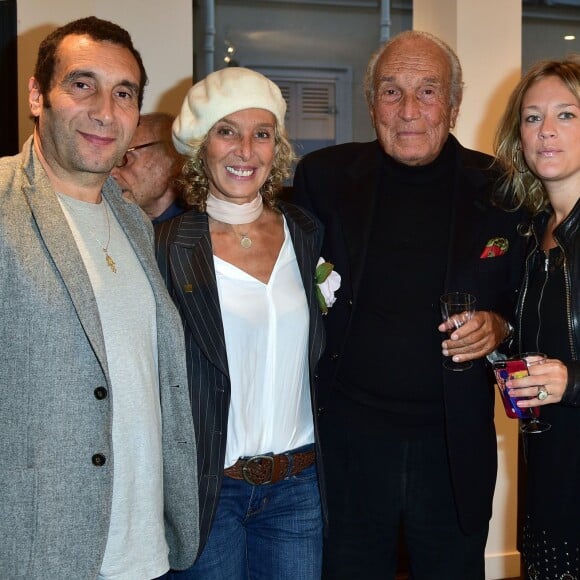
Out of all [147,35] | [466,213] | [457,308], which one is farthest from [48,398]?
[147,35]

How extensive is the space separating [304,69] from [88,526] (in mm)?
3999

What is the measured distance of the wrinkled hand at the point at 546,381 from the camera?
206 cm

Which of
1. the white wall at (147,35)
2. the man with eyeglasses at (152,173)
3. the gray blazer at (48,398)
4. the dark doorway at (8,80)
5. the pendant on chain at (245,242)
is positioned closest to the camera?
the gray blazer at (48,398)

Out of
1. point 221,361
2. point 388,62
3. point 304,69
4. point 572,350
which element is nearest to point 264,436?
point 221,361

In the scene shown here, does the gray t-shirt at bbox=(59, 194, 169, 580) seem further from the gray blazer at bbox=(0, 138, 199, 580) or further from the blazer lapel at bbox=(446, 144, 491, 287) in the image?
the blazer lapel at bbox=(446, 144, 491, 287)

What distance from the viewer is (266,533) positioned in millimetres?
2225

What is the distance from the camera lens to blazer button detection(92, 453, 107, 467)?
5.39 feet

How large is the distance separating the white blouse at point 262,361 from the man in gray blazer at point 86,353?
223 mm

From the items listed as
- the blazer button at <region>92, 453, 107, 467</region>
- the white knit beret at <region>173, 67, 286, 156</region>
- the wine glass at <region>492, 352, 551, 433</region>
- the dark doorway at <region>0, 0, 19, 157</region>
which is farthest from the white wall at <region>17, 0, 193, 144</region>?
the blazer button at <region>92, 453, 107, 467</region>

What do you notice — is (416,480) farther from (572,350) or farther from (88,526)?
(88,526)

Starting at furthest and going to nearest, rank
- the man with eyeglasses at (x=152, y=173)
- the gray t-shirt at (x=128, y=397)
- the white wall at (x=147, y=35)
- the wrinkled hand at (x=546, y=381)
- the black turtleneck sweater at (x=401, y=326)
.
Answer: the white wall at (x=147, y=35)
the man with eyeglasses at (x=152, y=173)
the black turtleneck sweater at (x=401, y=326)
the wrinkled hand at (x=546, y=381)
the gray t-shirt at (x=128, y=397)

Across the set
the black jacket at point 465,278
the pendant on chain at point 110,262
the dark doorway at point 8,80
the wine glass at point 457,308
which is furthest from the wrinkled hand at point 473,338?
the dark doorway at point 8,80

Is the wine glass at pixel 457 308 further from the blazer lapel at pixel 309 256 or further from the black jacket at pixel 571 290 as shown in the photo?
the blazer lapel at pixel 309 256

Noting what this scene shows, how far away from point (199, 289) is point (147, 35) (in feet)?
6.64
